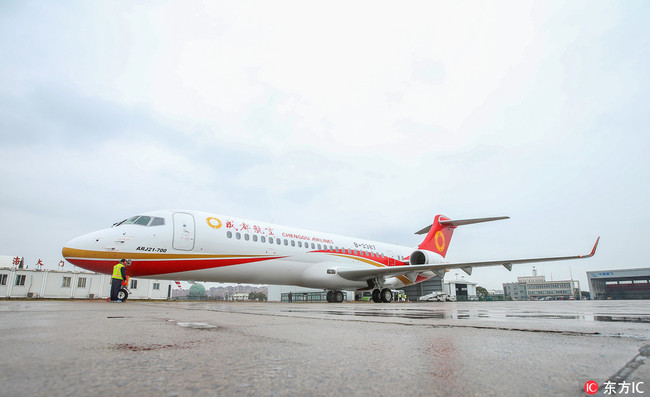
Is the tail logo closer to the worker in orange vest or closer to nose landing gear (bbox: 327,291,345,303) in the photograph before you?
nose landing gear (bbox: 327,291,345,303)

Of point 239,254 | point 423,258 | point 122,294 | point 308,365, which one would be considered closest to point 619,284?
point 423,258

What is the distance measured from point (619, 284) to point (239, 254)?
91.9 meters

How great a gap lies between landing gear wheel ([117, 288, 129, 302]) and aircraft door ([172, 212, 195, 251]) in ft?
6.55

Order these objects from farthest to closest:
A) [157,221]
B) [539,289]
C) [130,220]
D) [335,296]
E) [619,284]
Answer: [539,289] < [619,284] < [335,296] < [157,221] < [130,220]

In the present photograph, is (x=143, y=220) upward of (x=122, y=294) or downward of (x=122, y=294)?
upward

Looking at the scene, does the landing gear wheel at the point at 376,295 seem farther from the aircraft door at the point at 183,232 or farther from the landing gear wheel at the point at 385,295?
the aircraft door at the point at 183,232

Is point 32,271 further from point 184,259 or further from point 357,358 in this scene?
point 357,358

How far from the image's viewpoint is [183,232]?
1231 cm

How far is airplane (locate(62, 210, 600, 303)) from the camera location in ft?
36.8

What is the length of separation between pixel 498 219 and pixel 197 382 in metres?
19.0

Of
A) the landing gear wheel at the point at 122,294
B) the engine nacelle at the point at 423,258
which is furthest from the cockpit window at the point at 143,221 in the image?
the engine nacelle at the point at 423,258

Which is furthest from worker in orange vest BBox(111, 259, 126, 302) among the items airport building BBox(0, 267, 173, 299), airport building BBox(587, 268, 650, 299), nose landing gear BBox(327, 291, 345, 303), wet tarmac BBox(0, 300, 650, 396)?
airport building BBox(587, 268, 650, 299)

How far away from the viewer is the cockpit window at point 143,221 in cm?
1189

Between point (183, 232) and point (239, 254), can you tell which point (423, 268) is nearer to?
point (239, 254)
